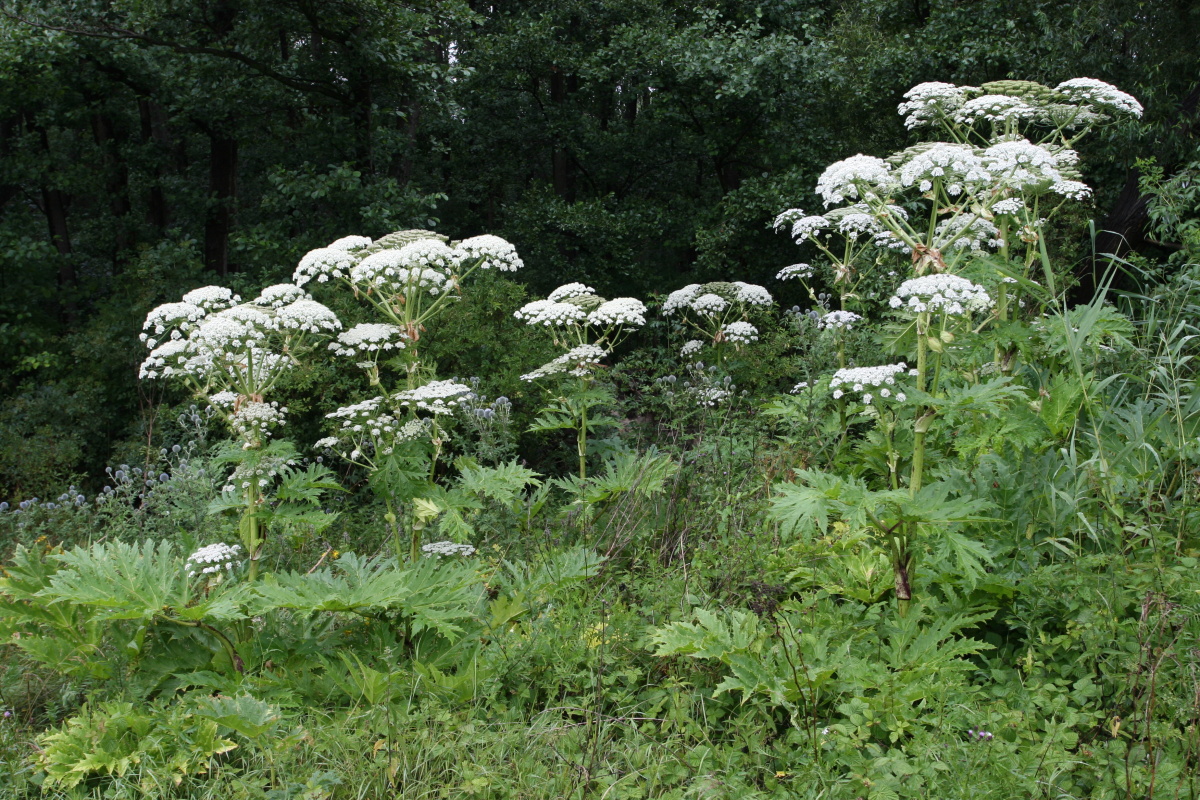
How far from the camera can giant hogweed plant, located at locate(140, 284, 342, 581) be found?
3812 mm

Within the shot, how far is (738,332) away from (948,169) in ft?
13.6

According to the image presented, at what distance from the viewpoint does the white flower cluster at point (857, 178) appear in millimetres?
3576

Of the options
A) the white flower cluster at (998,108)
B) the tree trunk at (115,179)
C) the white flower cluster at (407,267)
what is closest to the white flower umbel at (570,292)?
the white flower cluster at (407,267)

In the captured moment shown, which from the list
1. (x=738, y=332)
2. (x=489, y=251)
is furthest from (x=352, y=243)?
(x=738, y=332)

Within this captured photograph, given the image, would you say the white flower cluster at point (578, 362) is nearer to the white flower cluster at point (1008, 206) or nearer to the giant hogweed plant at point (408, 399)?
the giant hogweed plant at point (408, 399)

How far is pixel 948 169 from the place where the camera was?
3525 mm

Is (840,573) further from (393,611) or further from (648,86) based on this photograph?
(648,86)

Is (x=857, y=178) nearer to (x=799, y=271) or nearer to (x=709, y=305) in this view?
(x=799, y=271)

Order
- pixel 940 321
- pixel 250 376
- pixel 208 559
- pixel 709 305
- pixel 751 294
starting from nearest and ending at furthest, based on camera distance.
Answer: pixel 208 559
pixel 940 321
pixel 250 376
pixel 709 305
pixel 751 294

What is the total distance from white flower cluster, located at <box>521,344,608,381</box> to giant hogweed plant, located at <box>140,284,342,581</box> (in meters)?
1.49

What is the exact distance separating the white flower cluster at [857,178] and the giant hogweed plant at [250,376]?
8.11 ft

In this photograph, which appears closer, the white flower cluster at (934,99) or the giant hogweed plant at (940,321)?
the giant hogweed plant at (940,321)

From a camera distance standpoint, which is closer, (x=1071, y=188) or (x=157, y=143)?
(x=1071, y=188)

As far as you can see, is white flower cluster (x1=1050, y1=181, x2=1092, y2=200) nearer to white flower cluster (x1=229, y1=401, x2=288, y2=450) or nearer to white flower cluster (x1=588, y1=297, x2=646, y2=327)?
white flower cluster (x1=588, y1=297, x2=646, y2=327)
